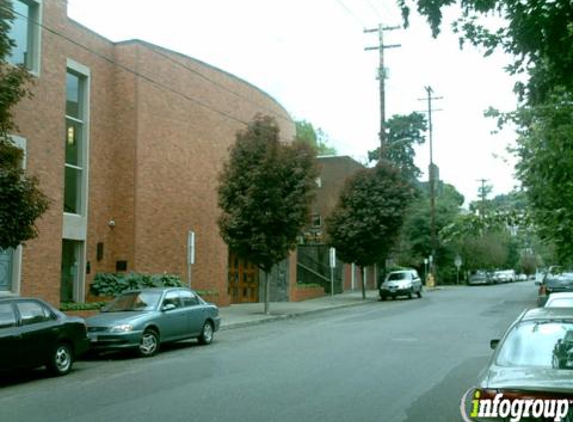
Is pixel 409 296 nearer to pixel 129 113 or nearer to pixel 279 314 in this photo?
pixel 279 314

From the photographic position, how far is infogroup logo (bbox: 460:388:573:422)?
16.9 feet

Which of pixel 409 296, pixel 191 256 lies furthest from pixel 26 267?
pixel 409 296

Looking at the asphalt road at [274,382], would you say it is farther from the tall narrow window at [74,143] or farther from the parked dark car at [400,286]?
the parked dark car at [400,286]

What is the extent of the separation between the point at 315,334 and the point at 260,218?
7.20m

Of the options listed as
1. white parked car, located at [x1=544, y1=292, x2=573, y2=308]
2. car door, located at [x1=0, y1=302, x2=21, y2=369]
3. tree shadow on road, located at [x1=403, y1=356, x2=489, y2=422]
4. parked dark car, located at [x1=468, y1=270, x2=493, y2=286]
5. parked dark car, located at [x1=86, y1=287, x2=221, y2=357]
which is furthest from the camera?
parked dark car, located at [x1=468, y1=270, x2=493, y2=286]

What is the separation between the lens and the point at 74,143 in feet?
70.9

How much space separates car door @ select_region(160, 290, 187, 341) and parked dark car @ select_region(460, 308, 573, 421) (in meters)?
9.28

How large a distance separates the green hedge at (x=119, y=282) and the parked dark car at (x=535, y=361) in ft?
51.9

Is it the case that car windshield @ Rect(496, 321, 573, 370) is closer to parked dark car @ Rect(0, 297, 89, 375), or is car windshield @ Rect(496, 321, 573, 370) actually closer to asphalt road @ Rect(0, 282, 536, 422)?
asphalt road @ Rect(0, 282, 536, 422)

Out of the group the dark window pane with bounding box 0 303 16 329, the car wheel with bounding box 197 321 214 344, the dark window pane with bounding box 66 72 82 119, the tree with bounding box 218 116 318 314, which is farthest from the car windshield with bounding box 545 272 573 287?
the dark window pane with bounding box 0 303 16 329

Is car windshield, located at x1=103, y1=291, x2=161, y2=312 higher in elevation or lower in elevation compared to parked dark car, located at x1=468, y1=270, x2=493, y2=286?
higher

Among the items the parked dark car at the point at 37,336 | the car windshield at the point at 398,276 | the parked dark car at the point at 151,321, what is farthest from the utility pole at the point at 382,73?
the parked dark car at the point at 37,336

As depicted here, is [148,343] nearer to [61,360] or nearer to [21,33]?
[61,360]

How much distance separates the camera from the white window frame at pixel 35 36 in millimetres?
18328
